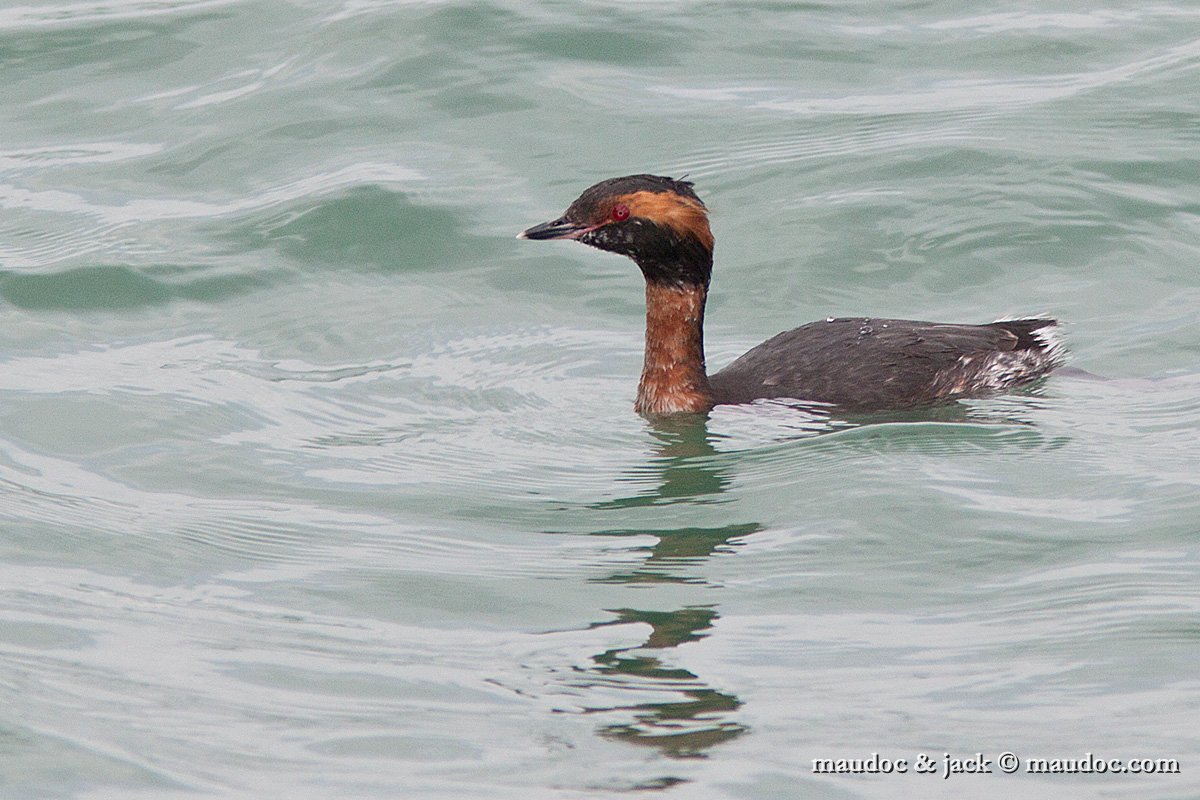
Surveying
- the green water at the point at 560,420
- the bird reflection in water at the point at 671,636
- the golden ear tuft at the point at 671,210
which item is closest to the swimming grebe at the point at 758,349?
the golden ear tuft at the point at 671,210

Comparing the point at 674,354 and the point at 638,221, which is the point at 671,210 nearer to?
the point at 638,221

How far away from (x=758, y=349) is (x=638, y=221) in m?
1.00

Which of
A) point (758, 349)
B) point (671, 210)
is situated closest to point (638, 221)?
point (671, 210)

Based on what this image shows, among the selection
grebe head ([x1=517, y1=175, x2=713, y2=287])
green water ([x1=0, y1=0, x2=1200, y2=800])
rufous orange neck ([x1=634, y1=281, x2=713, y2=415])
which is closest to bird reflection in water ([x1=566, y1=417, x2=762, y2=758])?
green water ([x1=0, y1=0, x2=1200, y2=800])

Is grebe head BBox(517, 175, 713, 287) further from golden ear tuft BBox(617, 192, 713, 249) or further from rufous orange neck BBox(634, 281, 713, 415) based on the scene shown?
rufous orange neck BBox(634, 281, 713, 415)

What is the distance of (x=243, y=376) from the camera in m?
10.2

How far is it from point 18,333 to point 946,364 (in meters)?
4.86

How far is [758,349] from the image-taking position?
33.3 ft

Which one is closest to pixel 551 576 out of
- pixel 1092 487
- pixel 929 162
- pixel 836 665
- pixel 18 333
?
pixel 836 665

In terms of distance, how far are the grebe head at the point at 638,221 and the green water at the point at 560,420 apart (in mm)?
831

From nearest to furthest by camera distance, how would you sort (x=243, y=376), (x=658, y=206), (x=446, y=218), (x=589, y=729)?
(x=589, y=729) < (x=658, y=206) < (x=243, y=376) < (x=446, y=218)

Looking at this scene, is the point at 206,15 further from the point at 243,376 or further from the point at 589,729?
the point at 589,729

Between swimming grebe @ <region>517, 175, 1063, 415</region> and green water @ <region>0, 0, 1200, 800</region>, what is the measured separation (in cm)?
21

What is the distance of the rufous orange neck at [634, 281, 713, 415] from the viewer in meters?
9.79
